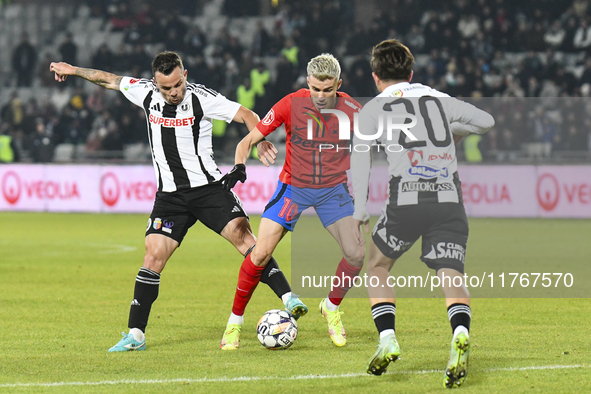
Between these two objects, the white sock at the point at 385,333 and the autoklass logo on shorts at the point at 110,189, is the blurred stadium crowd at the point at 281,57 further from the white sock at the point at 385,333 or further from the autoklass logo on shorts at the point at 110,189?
the white sock at the point at 385,333

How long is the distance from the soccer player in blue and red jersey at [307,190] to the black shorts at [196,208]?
14.1 inches

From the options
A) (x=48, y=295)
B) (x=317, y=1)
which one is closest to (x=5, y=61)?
(x=317, y=1)

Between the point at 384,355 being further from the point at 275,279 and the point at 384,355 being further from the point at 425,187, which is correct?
the point at 275,279

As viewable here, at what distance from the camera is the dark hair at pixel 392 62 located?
5031 mm

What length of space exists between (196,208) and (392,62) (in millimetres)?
2285

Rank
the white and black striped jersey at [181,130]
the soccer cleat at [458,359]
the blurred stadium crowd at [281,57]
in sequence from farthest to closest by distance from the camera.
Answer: the blurred stadium crowd at [281,57], the white and black striped jersey at [181,130], the soccer cleat at [458,359]

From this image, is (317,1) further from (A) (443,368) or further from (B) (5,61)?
(A) (443,368)

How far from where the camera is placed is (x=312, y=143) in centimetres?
666

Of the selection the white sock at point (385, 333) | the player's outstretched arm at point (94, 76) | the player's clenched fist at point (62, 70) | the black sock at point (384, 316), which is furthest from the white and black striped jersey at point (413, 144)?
the player's clenched fist at point (62, 70)

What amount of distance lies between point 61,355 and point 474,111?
324 cm

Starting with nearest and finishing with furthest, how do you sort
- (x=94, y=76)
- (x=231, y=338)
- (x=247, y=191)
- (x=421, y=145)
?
1. (x=421, y=145)
2. (x=231, y=338)
3. (x=94, y=76)
4. (x=247, y=191)

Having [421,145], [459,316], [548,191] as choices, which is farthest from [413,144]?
[548,191]

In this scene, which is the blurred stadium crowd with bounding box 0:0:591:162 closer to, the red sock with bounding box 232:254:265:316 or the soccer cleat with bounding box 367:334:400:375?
the red sock with bounding box 232:254:265:316

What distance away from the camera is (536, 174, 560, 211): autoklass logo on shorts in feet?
59.2
